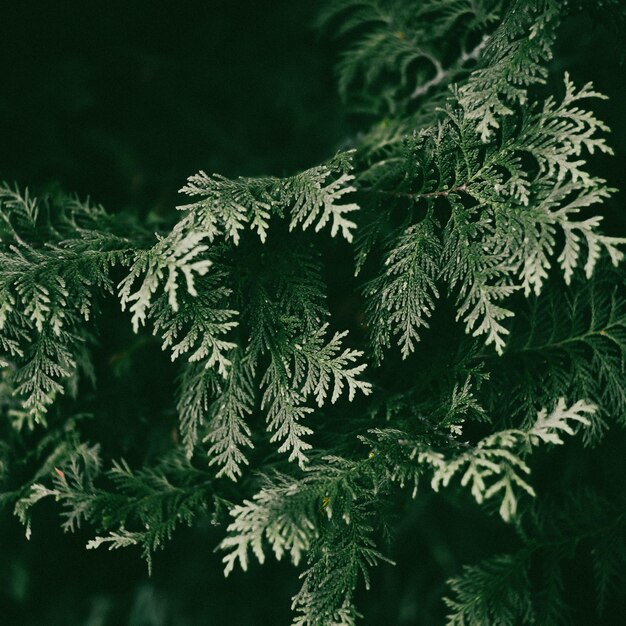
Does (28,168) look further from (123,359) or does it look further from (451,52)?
(451,52)

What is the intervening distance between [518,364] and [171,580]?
8.09 feet

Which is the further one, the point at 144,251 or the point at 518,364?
the point at 518,364

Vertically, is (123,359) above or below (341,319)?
below

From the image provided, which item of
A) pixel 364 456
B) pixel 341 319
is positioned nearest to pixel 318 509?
pixel 364 456

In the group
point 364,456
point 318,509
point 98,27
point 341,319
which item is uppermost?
point 98,27

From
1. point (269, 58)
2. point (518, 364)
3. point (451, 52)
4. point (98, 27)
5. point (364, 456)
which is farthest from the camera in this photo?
point (269, 58)

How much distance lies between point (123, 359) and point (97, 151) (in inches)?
71.8

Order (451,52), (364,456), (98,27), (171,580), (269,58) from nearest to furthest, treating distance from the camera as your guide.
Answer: (364,456), (451,52), (171,580), (98,27), (269,58)

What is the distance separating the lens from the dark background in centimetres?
337

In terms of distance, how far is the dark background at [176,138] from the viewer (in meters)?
3.37

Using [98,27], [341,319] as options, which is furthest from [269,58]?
[341,319]

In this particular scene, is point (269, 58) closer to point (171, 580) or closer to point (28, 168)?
point (28, 168)

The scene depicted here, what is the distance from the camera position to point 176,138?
4.12 metres

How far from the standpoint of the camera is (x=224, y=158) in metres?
3.98
